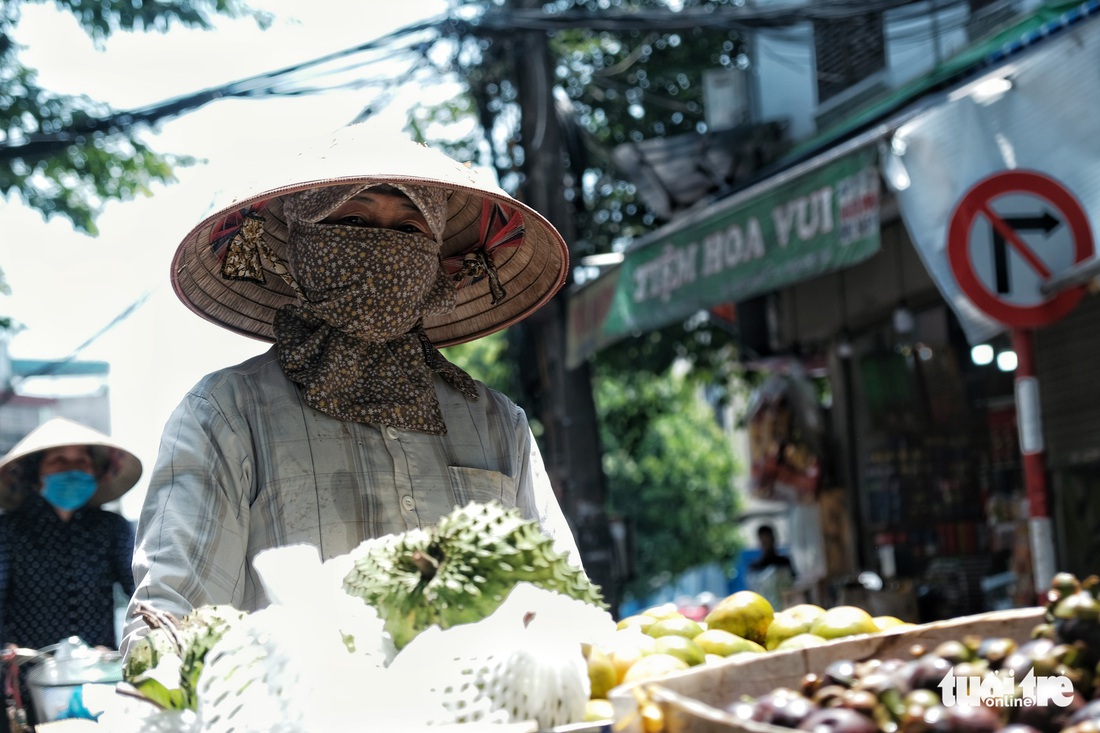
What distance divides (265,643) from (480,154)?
10.0m

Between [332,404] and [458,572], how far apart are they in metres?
0.79

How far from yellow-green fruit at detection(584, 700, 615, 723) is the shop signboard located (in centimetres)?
460

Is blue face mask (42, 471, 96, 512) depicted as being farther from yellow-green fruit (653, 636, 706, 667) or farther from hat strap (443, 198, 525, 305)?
yellow-green fruit (653, 636, 706, 667)

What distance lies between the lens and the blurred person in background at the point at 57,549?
6457mm

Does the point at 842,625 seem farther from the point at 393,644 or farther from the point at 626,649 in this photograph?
the point at 393,644

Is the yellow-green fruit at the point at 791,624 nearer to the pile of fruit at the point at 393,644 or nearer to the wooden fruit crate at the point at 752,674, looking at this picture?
the wooden fruit crate at the point at 752,674

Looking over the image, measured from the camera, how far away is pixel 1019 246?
534 cm

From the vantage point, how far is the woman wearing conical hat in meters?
2.32

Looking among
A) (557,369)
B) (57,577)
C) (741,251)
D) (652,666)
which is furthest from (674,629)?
(557,369)

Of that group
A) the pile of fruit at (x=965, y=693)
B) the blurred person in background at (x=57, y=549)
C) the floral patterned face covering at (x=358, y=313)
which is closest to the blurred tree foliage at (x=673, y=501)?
the blurred person in background at (x=57, y=549)

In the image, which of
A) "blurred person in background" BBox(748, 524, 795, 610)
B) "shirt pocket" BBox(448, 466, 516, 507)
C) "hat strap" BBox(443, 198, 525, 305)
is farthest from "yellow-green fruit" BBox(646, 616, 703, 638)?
"blurred person in background" BBox(748, 524, 795, 610)

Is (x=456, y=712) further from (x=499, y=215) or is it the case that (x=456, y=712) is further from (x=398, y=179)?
(x=499, y=215)

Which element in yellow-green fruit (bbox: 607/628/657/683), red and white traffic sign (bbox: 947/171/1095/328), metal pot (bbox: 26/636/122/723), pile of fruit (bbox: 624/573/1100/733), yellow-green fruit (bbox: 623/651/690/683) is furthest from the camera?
red and white traffic sign (bbox: 947/171/1095/328)

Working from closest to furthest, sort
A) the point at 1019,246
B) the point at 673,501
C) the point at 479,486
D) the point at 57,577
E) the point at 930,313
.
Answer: the point at 479,486 < the point at 1019,246 < the point at 57,577 < the point at 930,313 < the point at 673,501
